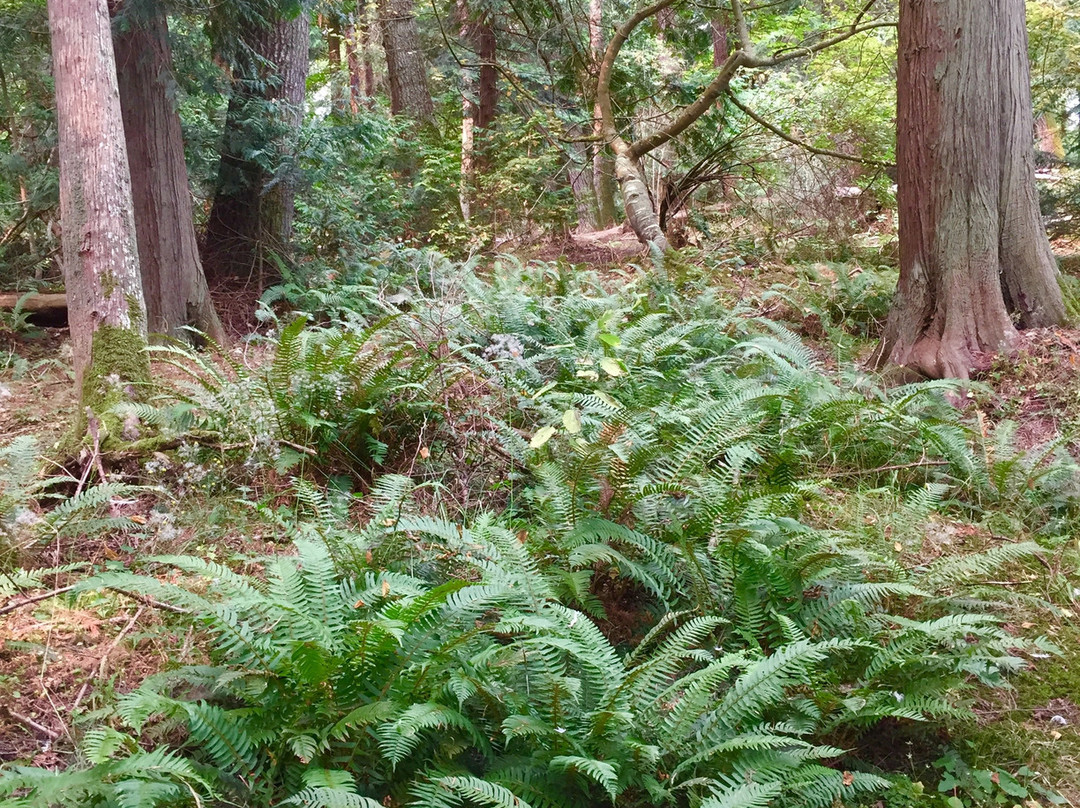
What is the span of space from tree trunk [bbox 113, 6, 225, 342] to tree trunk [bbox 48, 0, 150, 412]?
7.94 feet

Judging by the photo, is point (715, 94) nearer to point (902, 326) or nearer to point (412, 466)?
point (902, 326)

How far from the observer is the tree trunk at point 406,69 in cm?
1512

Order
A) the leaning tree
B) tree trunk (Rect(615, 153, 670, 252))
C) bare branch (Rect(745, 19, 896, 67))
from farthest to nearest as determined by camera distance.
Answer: tree trunk (Rect(615, 153, 670, 252))
the leaning tree
bare branch (Rect(745, 19, 896, 67))

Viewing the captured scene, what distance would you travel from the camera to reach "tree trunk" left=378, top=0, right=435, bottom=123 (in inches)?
595

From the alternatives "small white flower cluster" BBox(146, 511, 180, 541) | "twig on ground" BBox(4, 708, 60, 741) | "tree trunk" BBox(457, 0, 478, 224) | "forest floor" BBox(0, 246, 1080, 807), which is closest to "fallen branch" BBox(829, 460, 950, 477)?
"forest floor" BBox(0, 246, 1080, 807)

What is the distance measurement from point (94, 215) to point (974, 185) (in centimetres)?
582

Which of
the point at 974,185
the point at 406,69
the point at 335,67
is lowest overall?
the point at 974,185

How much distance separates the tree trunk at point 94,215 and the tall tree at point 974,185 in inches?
207

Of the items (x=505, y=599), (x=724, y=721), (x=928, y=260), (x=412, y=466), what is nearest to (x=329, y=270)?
(x=412, y=466)

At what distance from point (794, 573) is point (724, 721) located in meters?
0.87

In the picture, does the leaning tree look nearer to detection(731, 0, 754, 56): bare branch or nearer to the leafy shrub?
detection(731, 0, 754, 56): bare branch

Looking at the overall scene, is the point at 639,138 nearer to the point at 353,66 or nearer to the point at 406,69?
the point at 406,69

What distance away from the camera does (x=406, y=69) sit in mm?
15531

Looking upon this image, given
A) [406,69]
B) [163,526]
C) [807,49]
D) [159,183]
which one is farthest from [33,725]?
[406,69]
